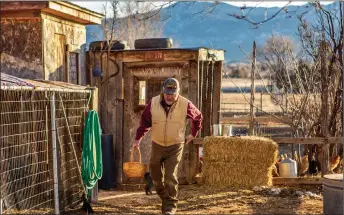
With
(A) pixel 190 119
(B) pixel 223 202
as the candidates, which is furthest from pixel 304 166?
(A) pixel 190 119

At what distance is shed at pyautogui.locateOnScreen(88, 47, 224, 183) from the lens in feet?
43.1

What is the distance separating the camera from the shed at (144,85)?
13.1 meters

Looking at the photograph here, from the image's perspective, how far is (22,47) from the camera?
1182 cm

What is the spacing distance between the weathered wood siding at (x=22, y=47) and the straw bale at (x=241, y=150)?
3.34 meters

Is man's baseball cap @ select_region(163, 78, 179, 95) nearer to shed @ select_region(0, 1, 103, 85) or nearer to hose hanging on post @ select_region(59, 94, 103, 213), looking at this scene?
hose hanging on post @ select_region(59, 94, 103, 213)

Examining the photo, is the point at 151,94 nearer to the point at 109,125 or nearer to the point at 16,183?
the point at 109,125

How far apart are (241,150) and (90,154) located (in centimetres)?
346

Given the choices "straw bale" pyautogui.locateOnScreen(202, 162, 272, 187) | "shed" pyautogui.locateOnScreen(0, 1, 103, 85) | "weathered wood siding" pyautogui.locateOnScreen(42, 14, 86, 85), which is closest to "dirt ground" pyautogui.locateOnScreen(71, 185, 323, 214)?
"straw bale" pyautogui.locateOnScreen(202, 162, 272, 187)

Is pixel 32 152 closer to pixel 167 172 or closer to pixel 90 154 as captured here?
pixel 90 154

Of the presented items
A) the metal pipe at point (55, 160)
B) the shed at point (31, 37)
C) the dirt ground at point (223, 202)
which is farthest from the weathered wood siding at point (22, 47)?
the metal pipe at point (55, 160)

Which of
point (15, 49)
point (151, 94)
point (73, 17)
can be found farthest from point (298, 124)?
point (15, 49)

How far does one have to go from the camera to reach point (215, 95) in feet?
45.9

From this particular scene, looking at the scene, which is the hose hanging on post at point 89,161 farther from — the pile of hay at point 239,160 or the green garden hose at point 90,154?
the pile of hay at point 239,160

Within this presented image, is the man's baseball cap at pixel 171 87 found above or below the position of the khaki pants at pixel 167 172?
above
